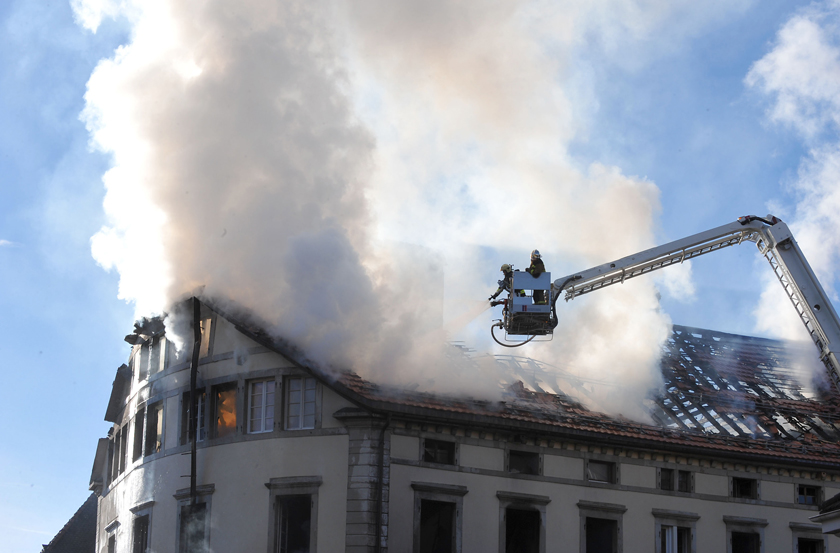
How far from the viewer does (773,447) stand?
30.0 metres

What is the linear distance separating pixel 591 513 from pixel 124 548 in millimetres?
13487

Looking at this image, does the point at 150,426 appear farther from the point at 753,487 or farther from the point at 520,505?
the point at 753,487

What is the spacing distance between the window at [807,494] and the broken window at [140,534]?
19.3 meters

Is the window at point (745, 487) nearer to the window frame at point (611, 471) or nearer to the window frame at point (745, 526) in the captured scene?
the window frame at point (745, 526)

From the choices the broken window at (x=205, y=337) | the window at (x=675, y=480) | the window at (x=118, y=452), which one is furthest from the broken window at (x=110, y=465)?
the window at (x=675, y=480)

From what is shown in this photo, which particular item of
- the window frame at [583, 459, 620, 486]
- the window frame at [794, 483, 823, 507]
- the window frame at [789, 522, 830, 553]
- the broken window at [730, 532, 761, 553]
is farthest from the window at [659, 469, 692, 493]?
the window frame at [794, 483, 823, 507]

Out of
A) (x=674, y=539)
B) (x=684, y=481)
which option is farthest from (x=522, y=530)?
(x=684, y=481)

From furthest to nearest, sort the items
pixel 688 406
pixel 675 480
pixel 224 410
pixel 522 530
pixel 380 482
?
pixel 688 406 → pixel 675 480 → pixel 224 410 → pixel 522 530 → pixel 380 482

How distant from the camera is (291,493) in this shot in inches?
987

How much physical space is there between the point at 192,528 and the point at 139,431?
200 inches

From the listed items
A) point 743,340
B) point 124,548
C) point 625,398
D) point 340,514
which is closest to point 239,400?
point 340,514

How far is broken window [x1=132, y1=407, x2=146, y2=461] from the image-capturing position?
29.9 meters

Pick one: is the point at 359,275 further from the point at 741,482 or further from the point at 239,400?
the point at 741,482

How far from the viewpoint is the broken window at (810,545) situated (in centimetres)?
2957
